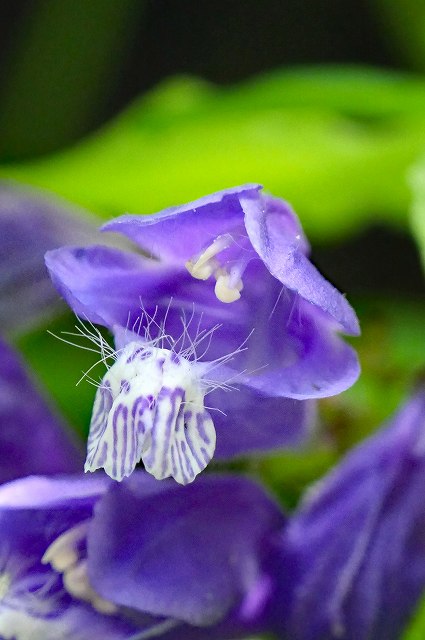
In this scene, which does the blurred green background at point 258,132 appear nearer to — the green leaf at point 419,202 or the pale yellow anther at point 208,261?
the green leaf at point 419,202

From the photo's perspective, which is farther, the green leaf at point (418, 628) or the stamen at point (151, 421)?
the green leaf at point (418, 628)

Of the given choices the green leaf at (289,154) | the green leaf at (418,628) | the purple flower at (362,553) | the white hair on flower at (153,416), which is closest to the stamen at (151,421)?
the white hair on flower at (153,416)

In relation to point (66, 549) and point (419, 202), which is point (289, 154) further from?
point (66, 549)

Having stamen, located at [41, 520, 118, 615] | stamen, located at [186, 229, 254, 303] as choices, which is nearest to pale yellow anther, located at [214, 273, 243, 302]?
stamen, located at [186, 229, 254, 303]

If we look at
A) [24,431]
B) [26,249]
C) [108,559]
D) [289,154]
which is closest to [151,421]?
[108,559]

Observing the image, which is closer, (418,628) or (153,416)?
(153,416)

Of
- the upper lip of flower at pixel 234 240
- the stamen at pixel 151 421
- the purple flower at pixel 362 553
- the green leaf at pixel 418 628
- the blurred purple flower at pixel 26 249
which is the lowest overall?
the green leaf at pixel 418 628
